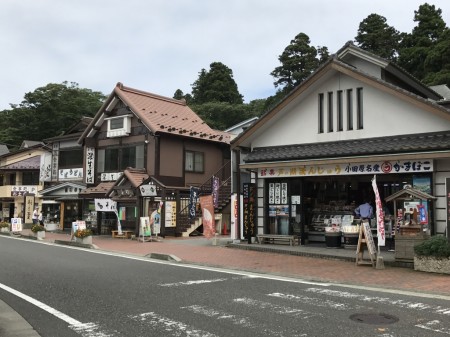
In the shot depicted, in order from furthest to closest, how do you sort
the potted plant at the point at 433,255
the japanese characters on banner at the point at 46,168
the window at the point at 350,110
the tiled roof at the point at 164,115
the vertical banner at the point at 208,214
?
the japanese characters on banner at the point at 46,168, the tiled roof at the point at 164,115, the vertical banner at the point at 208,214, the window at the point at 350,110, the potted plant at the point at 433,255

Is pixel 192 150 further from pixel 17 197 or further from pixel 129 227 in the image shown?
pixel 17 197

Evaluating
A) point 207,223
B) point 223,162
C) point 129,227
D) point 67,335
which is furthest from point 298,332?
point 223,162

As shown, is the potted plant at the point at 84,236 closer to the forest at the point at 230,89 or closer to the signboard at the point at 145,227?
the signboard at the point at 145,227

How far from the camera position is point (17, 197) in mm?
43062

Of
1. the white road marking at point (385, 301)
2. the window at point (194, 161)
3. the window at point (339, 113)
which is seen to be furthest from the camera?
the window at point (194, 161)

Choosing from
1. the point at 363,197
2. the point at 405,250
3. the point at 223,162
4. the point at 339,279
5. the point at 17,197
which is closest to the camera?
the point at 339,279

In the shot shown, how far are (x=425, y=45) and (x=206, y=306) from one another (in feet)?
141

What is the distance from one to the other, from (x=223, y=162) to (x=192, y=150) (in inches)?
131

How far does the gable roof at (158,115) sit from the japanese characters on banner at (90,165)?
3.88 ft

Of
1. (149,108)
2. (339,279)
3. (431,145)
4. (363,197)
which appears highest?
(149,108)

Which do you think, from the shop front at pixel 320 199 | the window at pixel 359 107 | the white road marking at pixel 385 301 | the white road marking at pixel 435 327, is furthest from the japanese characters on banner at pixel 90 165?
the white road marking at pixel 435 327

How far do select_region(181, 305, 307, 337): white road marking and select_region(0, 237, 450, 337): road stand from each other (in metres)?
0.02

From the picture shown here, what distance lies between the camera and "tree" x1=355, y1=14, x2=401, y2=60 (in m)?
49.2

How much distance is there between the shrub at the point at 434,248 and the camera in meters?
11.4
